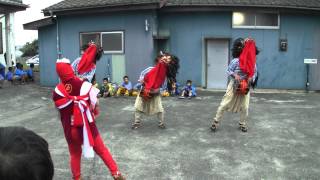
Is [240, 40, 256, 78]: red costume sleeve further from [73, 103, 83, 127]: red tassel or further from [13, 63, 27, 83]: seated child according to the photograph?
[13, 63, 27, 83]: seated child

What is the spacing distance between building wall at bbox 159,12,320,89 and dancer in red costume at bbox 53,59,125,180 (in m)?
9.76

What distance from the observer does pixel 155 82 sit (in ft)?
30.1

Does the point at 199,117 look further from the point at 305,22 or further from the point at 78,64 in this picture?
the point at 305,22

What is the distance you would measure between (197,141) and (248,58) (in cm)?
191

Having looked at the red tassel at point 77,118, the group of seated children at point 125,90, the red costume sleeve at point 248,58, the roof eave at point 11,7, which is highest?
the roof eave at point 11,7

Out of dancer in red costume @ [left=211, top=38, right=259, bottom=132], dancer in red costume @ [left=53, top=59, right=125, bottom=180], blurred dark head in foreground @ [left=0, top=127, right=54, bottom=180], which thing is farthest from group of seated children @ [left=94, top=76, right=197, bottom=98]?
blurred dark head in foreground @ [left=0, top=127, right=54, bottom=180]

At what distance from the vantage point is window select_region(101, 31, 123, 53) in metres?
15.4

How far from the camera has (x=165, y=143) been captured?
822 cm

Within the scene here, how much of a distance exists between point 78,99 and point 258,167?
291 centimetres

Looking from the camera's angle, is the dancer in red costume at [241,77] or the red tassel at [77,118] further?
the dancer in red costume at [241,77]

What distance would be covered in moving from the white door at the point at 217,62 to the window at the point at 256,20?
80 cm

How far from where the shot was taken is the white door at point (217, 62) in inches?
614

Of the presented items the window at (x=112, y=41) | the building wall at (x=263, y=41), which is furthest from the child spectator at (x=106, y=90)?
the building wall at (x=263, y=41)

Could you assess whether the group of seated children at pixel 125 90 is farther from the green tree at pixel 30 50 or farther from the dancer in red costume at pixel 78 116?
the green tree at pixel 30 50
